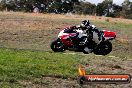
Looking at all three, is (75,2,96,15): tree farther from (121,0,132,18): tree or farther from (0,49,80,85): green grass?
(0,49,80,85): green grass

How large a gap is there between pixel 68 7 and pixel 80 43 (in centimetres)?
7783

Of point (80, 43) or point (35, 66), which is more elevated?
Answer: point (80, 43)

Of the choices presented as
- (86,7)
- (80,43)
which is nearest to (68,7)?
(86,7)

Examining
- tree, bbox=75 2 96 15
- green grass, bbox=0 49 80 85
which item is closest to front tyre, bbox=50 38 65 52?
green grass, bbox=0 49 80 85

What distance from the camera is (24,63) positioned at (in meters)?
17.9

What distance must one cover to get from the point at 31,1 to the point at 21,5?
10.0 feet

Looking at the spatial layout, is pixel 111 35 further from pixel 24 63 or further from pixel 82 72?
pixel 82 72

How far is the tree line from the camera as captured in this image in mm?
93312

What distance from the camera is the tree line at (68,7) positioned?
93312 millimetres

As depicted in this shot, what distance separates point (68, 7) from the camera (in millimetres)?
96188

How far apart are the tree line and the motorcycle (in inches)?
2829

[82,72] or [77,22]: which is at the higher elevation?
[82,72]

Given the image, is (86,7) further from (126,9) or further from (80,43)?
(80,43)

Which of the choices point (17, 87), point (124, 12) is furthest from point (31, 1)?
point (17, 87)
